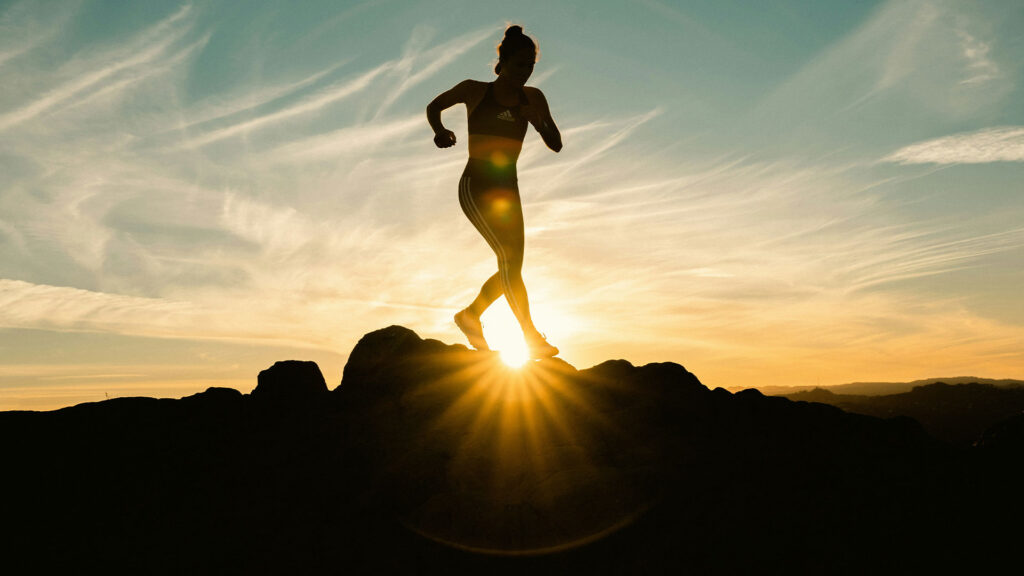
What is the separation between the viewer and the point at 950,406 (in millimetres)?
46125

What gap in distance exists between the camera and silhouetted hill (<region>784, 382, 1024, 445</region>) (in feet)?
117

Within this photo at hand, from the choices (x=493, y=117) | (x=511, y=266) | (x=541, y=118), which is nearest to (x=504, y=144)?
(x=493, y=117)

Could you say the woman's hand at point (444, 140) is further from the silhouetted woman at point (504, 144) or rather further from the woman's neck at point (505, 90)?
the woman's neck at point (505, 90)

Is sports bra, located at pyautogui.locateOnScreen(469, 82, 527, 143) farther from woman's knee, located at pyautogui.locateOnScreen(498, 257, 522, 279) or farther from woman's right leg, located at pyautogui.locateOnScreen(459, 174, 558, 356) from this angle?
woman's knee, located at pyautogui.locateOnScreen(498, 257, 522, 279)

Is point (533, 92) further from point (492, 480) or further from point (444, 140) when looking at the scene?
point (492, 480)


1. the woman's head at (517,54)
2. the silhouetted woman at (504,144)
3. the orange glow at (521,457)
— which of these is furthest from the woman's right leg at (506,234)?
the woman's head at (517,54)

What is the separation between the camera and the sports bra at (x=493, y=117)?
662cm

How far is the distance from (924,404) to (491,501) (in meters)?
53.7

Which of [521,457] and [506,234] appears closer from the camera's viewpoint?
[521,457]

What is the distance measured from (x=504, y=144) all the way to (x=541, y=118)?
470mm

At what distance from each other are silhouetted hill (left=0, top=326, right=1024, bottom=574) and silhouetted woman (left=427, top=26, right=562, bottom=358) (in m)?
0.96

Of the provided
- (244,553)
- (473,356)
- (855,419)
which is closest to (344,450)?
(244,553)

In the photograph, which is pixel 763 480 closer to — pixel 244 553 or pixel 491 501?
pixel 491 501

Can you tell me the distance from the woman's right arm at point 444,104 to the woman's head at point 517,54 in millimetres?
425
